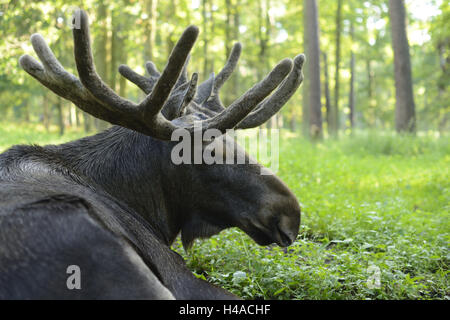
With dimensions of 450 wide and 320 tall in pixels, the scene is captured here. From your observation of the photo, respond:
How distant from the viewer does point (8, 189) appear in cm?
244

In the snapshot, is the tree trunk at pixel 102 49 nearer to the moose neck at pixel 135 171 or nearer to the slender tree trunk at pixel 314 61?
the slender tree trunk at pixel 314 61

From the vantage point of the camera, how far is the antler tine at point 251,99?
304 cm

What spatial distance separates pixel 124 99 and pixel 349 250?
274cm

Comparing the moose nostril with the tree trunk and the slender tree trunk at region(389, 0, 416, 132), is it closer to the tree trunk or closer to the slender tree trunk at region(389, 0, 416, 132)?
the slender tree trunk at region(389, 0, 416, 132)

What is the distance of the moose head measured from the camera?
2.94 m

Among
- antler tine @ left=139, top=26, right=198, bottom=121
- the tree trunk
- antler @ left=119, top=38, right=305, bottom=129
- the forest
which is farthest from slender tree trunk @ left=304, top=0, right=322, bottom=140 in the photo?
antler tine @ left=139, top=26, right=198, bottom=121

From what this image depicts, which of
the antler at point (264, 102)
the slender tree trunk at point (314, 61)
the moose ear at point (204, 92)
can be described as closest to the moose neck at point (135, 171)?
the antler at point (264, 102)

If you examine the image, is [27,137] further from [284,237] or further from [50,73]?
[284,237]

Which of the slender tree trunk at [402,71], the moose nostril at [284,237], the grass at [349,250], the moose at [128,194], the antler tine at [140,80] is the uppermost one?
the slender tree trunk at [402,71]

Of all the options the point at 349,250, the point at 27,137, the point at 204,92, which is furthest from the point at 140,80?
the point at 27,137

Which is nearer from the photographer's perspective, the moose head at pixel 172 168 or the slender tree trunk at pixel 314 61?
the moose head at pixel 172 168

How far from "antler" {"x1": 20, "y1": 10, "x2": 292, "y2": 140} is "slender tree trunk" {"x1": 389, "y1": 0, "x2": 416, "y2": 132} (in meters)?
13.0

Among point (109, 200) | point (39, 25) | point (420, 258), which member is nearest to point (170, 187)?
point (109, 200)
